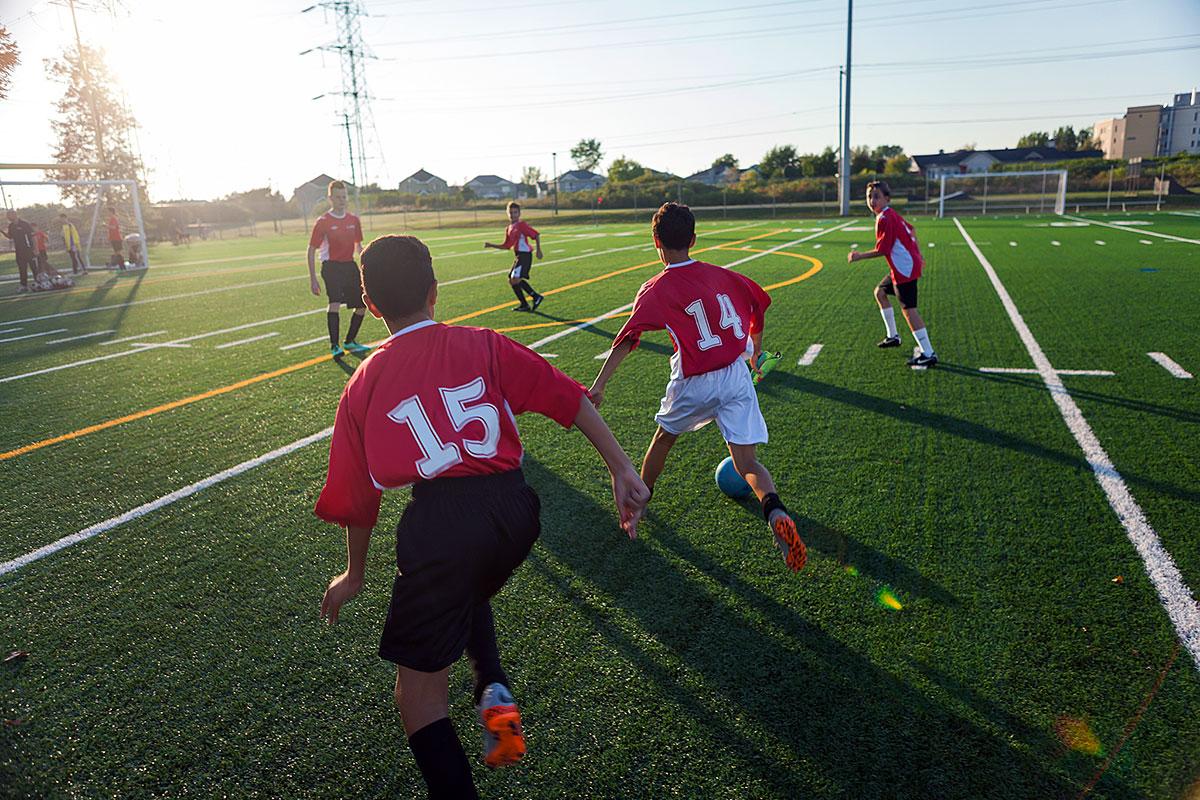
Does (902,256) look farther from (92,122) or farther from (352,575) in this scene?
(92,122)

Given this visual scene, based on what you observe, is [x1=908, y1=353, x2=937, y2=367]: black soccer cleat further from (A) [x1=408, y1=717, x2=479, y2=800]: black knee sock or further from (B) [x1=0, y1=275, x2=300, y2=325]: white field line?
(B) [x1=0, y1=275, x2=300, y2=325]: white field line

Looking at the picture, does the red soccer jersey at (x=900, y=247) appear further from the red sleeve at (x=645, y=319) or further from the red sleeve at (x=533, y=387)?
the red sleeve at (x=533, y=387)

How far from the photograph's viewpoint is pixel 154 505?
202 inches

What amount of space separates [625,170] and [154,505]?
85621mm

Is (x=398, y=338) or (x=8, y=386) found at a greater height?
(x=398, y=338)

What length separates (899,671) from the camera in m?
3.09

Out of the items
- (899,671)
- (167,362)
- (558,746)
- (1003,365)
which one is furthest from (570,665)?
(167,362)

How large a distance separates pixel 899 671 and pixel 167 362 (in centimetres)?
970

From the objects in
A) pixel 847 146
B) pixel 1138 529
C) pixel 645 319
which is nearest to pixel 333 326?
pixel 645 319

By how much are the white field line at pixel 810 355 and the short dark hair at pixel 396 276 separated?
6.64m

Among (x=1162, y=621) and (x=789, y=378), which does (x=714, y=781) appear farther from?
(x=789, y=378)

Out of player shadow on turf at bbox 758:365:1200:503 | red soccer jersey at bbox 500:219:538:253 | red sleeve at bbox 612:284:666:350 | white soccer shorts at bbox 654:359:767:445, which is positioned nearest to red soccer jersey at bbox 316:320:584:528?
red sleeve at bbox 612:284:666:350

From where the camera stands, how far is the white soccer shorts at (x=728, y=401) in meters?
4.11

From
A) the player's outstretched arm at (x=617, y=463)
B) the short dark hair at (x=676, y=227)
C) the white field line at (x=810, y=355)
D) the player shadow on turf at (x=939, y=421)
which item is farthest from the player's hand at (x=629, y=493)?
the white field line at (x=810, y=355)
